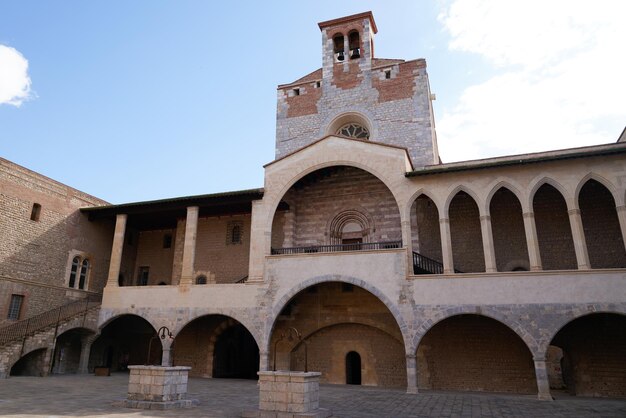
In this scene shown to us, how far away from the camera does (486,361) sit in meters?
16.5

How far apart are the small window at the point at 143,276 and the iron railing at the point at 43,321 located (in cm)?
393

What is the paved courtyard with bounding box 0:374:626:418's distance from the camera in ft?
30.8

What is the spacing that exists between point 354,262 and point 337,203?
14.9ft

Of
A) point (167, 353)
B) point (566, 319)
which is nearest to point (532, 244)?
point (566, 319)

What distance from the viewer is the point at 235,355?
895 inches

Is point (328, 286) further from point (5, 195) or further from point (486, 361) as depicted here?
point (5, 195)

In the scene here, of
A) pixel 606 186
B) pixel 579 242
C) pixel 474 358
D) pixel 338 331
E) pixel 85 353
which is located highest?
pixel 606 186

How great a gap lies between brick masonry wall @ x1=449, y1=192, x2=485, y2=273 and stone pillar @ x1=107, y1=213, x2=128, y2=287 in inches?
585

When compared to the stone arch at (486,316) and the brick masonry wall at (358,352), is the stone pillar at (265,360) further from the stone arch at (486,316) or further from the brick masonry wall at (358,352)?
the stone arch at (486,316)

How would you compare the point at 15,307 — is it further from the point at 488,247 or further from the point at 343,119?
the point at 488,247

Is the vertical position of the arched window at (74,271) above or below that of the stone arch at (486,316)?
above

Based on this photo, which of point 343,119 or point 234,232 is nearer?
→ point 234,232

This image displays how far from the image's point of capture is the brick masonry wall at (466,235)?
58.2 feet

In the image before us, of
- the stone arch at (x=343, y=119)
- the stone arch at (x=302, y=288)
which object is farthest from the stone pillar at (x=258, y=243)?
the stone arch at (x=343, y=119)
